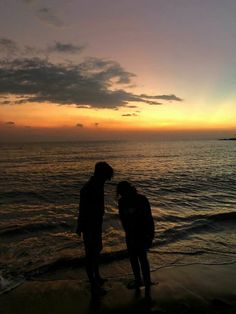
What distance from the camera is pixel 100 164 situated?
5.50 m

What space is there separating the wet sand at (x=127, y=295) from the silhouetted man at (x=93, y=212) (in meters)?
0.46

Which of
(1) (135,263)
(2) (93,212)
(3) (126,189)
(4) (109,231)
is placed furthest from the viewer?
(4) (109,231)

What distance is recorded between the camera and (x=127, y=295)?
5945 mm

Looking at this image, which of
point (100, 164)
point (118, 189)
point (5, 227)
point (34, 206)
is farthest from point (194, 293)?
point (34, 206)

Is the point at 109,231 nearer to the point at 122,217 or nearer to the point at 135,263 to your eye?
the point at 135,263

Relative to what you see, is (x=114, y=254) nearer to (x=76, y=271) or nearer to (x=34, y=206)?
(x=76, y=271)

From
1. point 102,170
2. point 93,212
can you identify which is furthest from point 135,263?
point 102,170

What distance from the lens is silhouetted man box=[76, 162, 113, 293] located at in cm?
554

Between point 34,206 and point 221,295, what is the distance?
12.4m

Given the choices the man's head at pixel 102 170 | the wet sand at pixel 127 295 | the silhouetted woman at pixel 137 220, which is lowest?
the wet sand at pixel 127 295

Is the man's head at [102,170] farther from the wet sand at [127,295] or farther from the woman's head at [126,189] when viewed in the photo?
the wet sand at [127,295]

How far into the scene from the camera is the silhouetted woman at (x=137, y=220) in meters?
5.66

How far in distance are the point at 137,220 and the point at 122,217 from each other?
0.31 m

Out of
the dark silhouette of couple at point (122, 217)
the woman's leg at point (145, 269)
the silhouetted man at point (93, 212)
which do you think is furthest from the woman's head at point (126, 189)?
the woman's leg at point (145, 269)
